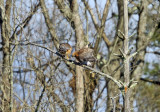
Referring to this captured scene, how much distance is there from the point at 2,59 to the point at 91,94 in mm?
3378

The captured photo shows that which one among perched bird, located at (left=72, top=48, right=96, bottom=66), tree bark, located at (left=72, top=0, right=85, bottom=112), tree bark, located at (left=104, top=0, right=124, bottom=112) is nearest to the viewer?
perched bird, located at (left=72, top=48, right=96, bottom=66)

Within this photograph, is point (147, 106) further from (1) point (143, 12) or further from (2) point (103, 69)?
(1) point (143, 12)

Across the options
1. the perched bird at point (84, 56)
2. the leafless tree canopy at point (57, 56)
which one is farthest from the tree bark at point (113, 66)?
the perched bird at point (84, 56)

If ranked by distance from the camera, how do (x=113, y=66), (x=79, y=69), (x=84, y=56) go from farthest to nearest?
(x=113, y=66) < (x=79, y=69) < (x=84, y=56)

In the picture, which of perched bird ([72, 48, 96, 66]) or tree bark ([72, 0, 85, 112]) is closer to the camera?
perched bird ([72, 48, 96, 66])

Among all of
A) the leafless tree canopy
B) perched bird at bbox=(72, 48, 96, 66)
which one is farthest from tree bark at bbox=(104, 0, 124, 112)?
perched bird at bbox=(72, 48, 96, 66)

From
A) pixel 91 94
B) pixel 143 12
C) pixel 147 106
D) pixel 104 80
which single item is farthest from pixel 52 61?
pixel 147 106

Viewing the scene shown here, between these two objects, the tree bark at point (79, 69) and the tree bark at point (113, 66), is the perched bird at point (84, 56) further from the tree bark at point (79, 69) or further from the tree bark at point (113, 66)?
the tree bark at point (113, 66)

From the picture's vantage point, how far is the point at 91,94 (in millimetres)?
9961

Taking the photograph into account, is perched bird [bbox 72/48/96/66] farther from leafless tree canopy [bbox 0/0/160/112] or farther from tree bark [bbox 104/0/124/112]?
tree bark [bbox 104/0/124/112]

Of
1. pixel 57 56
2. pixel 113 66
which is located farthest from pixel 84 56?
pixel 113 66

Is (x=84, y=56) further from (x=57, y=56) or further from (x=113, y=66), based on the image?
(x=113, y=66)

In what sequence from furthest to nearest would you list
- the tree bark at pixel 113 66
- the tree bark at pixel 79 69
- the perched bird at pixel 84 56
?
the tree bark at pixel 113 66, the tree bark at pixel 79 69, the perched bird at pixel 84 56

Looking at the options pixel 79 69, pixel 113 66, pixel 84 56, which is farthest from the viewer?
pixel 113 66
